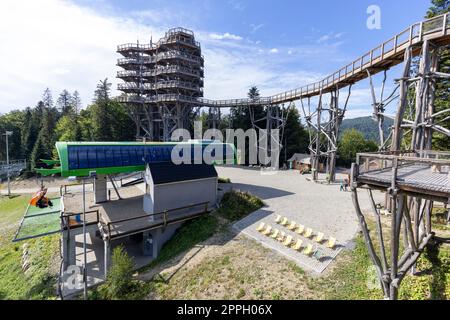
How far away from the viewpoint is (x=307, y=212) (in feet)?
46.6

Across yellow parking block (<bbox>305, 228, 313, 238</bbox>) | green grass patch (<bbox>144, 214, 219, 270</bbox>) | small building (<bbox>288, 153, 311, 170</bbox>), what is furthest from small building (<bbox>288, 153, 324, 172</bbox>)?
green grass patch (<bbox>144, 214, 219, 270</bbox>)

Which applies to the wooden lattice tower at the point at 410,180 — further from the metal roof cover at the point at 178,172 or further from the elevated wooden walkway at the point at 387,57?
the metal roof cover at the point at 178,172

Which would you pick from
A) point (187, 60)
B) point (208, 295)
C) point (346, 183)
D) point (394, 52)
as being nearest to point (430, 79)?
point (394, 52)

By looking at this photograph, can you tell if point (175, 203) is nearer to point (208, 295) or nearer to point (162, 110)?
point (208, 295)

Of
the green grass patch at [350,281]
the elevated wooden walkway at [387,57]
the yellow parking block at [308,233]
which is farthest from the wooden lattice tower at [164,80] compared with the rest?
the green grass patch at [350,281]

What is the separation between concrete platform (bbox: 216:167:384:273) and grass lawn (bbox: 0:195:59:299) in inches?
396

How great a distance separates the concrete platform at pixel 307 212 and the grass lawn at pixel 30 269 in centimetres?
1007

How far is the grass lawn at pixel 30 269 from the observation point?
10.4 metres

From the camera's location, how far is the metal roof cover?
1359cm

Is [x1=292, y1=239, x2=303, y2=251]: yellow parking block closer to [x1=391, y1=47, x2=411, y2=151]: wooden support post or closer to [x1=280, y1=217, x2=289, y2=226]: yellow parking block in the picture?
[x1=280, y1=217, x2=289, y2=226]: yellow parking block

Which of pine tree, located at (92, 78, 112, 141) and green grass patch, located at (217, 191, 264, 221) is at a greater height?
pine tree, located at (92, 78, 112, 141)

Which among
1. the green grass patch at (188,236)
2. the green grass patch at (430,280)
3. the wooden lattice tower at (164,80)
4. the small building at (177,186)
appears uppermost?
the wooden lattice tower at (164,80)

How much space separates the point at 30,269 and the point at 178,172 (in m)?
9.74

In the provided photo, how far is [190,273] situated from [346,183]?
1698 cm
